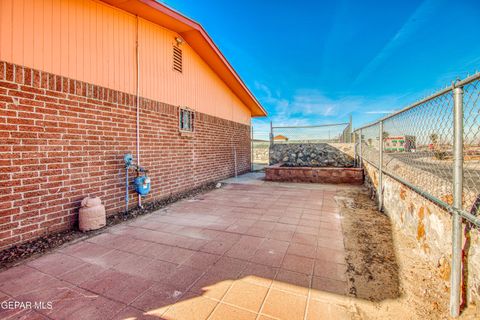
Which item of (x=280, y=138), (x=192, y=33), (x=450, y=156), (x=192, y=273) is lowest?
(x=192, y=273)

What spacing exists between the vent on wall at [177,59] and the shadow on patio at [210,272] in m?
4.15

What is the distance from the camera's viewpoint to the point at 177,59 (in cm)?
560

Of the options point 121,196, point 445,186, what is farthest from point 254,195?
point 445,186

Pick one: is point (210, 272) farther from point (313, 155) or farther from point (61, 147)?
point (313, 155)

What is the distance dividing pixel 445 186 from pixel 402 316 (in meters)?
1.18

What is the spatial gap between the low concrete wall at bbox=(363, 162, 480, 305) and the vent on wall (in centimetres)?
564

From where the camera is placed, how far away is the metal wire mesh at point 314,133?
1062 cm

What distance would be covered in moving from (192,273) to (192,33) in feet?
19.0

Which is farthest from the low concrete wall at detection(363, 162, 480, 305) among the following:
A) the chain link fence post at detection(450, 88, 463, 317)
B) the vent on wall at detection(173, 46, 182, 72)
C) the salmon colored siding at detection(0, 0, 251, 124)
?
the vent on wall at detection(173, 46, 182, 72)

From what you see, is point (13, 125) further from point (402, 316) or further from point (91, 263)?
point (402, 316)

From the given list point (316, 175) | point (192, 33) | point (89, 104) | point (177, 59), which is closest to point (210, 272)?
point (89, 104)

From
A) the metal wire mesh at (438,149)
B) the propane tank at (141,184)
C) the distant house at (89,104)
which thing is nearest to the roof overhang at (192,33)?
the distant house at (89,104)

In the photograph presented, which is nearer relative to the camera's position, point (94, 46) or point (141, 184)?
point (94, 46)

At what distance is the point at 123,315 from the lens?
57.7 inches
